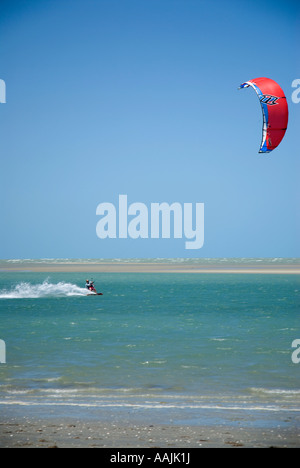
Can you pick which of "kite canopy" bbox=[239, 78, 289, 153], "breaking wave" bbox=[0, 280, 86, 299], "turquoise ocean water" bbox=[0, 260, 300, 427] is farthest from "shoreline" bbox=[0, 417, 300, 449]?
"breaking wave" bbox=[0, 280, 86, 299]

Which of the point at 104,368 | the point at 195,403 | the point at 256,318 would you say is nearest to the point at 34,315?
the point at 256,318

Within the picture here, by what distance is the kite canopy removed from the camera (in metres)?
17.5

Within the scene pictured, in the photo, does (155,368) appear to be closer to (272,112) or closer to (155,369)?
(155,369)

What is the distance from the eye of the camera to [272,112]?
690 inches

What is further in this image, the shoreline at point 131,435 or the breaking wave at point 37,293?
the breaking wave at point 37,293

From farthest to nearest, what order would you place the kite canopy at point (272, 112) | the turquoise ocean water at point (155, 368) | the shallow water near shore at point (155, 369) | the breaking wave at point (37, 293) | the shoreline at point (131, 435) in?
the breaking wave at point (37, 293) → the kite canopy at point (272, 112) → the turquoise ocean water at point (155, 368) → the shallow water near shore at point (155, 369) → the shoreline at point (131, 435)

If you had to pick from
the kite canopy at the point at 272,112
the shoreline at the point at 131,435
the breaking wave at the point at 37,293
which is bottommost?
the shoreline at the point at 131,435

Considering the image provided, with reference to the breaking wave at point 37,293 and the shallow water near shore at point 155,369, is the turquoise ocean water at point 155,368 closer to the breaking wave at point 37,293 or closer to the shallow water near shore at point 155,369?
the shallow water near shore at point 155,369

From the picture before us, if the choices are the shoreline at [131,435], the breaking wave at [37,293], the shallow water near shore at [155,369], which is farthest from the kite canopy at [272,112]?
the breaking wave at [37,293]

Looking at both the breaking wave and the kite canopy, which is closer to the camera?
the kite canopy

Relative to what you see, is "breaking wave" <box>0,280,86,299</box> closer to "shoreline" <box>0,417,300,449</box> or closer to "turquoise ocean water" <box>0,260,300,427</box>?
"turquoise ocean water" <box>0,260,300,427</box>

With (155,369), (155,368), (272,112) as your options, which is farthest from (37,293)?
(272,112)

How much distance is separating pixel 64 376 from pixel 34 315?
1778 centimetres

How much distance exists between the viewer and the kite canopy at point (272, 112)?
17.5 m
